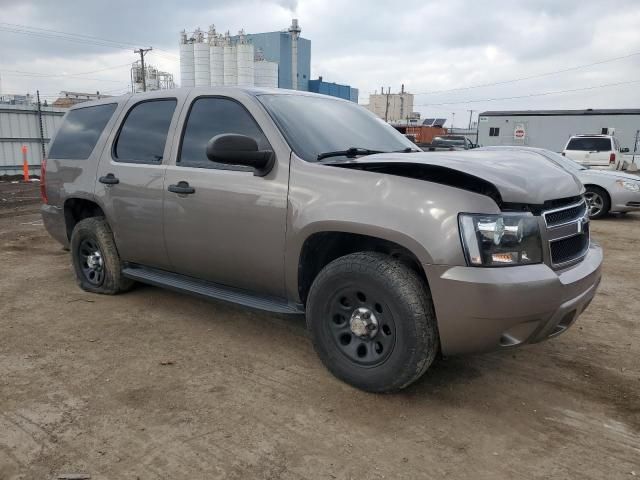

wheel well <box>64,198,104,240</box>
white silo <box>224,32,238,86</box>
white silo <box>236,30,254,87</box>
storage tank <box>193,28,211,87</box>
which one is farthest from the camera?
storage tank <box>193,28,211,87</box>

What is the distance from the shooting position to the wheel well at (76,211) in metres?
5.01

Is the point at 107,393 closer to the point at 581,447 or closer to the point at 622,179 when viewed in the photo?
the point at 581,447

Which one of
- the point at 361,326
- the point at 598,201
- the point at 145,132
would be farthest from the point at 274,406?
the point at 598,201

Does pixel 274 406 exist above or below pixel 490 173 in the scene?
below

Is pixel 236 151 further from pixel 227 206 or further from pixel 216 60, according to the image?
pixel 216 60

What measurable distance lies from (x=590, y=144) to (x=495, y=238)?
15.2 meters

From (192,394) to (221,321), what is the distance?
4.16 feet

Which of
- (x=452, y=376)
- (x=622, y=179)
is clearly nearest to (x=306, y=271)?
(x=452, y=376)

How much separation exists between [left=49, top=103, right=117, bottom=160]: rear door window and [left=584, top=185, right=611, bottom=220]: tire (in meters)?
9.34

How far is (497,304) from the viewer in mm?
2596

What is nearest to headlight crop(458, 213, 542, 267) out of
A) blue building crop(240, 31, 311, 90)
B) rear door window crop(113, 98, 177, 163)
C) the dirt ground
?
the dirt ground

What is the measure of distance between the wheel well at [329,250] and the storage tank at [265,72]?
36.7 metres

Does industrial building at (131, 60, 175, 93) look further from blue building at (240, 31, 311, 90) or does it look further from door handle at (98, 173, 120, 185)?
door handle at (98, 173, 120, 185)

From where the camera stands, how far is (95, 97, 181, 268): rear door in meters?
4.11
